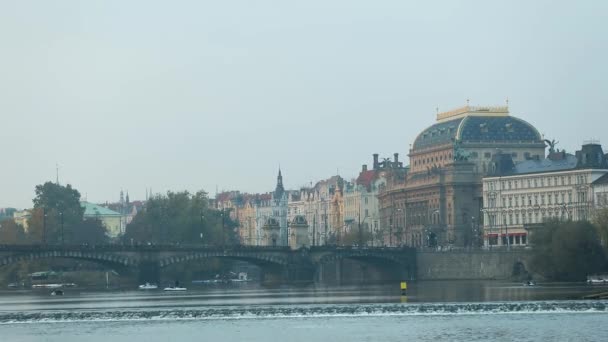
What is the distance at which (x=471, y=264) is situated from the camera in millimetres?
187250

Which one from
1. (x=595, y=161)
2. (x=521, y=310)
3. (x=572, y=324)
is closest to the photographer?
(x=572, y=324)

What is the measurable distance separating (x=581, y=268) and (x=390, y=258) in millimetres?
48696

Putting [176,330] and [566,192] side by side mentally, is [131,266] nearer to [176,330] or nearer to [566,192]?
[566,192]

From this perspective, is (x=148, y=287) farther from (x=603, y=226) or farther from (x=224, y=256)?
(x=603, y=226)

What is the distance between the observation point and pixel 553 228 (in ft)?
525

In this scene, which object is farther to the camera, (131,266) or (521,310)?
(131,266)

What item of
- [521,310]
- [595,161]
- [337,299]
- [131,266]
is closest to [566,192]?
[595,161]

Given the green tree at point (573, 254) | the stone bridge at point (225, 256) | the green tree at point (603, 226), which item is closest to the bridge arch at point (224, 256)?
the stone bridge at point (225, 256)

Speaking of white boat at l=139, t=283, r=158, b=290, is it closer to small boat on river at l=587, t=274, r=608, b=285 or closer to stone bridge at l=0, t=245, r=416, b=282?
stone bridge at l=0, t=245, r=416, b=282

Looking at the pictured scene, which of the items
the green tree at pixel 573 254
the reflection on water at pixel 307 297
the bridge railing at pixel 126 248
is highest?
the bridge railing at pixel 126 248

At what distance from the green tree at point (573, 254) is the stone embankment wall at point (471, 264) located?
1445 centimetres

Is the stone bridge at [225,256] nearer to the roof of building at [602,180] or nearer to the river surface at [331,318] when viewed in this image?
the roof of building at [602,180]

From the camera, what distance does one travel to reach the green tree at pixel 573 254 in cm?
15000

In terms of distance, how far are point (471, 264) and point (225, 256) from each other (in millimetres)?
27623
